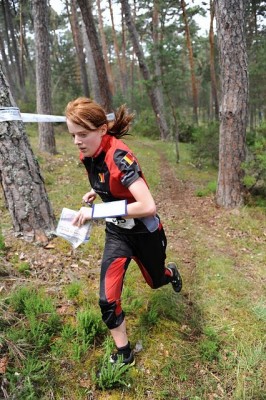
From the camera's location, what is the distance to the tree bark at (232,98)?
576 cm

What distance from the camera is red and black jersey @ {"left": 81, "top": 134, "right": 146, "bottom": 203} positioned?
2.21 m

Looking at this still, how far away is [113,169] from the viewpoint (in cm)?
224

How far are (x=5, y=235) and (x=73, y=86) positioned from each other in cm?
2173

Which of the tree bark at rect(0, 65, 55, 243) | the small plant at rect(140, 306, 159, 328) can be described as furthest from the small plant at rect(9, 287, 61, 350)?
the tree bark at rect(0, 65, 55, 243)

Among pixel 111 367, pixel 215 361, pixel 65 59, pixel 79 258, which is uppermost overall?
pixel 65 59

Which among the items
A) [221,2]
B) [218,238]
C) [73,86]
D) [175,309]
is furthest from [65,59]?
[175,309]

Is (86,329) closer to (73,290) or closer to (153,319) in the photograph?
(73,290)

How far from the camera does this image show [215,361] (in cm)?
286

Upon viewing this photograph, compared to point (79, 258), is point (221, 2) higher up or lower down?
higher up

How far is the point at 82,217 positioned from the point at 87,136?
0.59 metres

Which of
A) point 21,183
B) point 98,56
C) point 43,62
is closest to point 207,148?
point 98,56

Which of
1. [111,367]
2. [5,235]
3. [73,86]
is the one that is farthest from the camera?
[73,86]

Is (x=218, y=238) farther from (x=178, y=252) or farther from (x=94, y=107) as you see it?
(x=94, y=107)

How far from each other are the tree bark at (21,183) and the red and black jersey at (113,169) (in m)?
1.48
